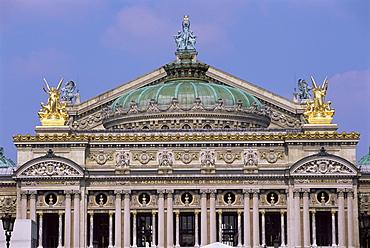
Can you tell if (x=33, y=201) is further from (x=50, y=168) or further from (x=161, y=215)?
(x=161, y=215)

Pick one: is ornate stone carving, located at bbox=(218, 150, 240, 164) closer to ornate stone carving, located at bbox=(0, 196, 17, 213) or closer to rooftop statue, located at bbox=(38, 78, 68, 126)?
rooftop statue, located at bbox=(38, 78, 68, 126)

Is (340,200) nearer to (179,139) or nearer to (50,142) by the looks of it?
(179,139)

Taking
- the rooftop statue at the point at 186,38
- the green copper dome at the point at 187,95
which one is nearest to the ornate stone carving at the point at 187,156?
the green copper dome at the point at 187,95

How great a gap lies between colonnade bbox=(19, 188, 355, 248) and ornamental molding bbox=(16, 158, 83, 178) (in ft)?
6.27

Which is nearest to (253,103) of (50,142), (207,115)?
(207,115)

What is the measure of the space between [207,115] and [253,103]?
24.7 ft

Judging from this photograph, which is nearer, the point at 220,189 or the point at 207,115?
the point at 220,189

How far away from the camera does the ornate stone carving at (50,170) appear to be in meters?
133

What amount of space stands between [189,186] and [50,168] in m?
15.5

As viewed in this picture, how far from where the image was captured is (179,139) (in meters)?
135

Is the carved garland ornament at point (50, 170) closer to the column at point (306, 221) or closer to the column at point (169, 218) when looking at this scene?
the column at point (169, 218)

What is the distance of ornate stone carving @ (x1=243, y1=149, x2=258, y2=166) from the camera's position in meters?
134

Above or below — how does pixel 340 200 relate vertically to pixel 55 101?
below

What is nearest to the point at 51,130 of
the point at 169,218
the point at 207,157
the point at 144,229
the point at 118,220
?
the point at 118,220
